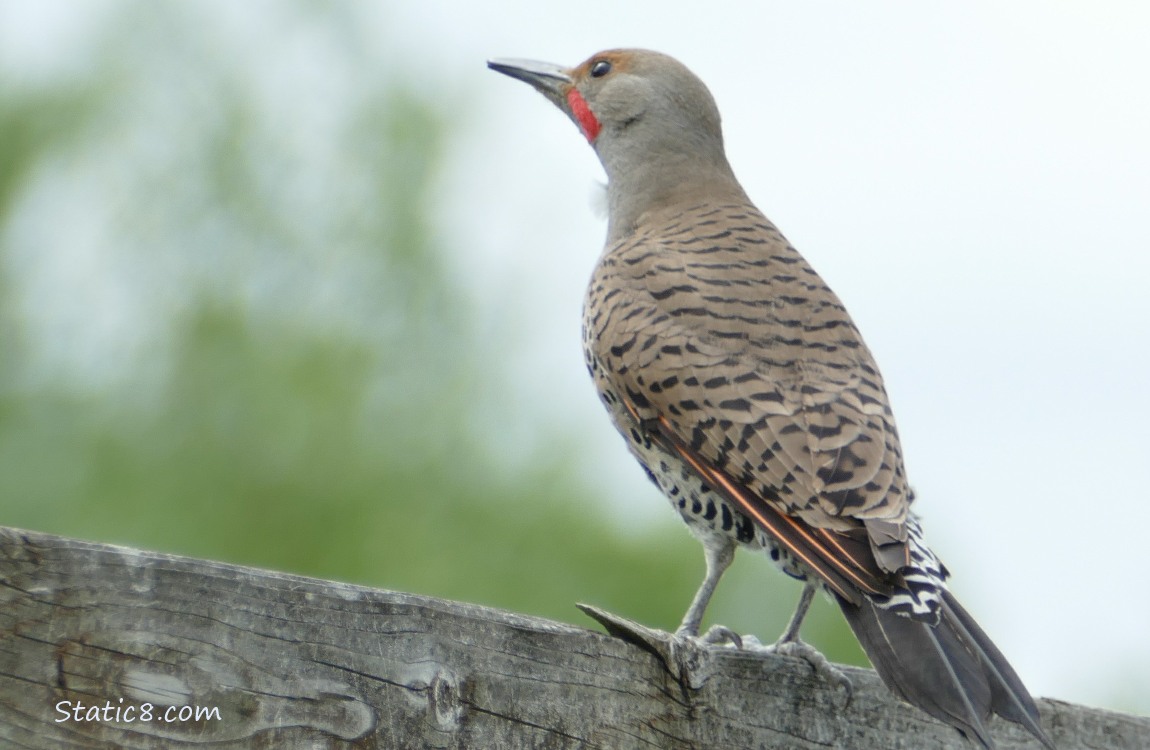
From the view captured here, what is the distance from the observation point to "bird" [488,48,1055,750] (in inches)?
104

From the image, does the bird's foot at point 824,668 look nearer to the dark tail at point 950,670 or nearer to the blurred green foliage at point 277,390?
the dark tail at point 950,670

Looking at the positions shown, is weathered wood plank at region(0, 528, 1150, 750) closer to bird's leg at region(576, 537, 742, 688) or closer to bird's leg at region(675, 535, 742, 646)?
bird's leg at region(576, 537, 742, 688)

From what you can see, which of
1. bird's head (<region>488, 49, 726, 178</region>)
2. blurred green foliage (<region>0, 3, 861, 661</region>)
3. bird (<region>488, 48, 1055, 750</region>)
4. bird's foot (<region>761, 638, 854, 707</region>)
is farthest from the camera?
blurred green foliage (<region>0, 3, 861, 661</region>)

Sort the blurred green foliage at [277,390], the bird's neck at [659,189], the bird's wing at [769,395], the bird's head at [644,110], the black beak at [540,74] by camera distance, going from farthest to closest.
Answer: the blurred green foliage at [277,390]
the black beak at [540,74]
the bird's head at [644,110]
the bird's neck at [659,189]
the bird's wing at [769,395]

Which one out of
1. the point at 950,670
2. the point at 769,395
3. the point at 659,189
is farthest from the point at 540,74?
the point at 950,670

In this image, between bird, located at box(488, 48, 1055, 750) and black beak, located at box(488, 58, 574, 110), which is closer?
bird, located at box(488, 48, 1055, 750)

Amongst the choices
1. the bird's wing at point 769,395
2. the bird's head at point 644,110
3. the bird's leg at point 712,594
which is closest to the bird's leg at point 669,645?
the bird's wing at point 769,395

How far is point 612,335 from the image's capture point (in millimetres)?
3785

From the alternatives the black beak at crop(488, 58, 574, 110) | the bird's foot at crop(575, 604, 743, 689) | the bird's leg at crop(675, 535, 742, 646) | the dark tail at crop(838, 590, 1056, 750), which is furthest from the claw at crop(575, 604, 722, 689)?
the black beak at crop(488, 58, 574, 110)

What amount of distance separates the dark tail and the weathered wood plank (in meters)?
0.28

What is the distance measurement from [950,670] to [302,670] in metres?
1.15

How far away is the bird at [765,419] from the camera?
2.63 m

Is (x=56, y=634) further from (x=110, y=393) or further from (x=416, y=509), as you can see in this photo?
(x=110, y=393)

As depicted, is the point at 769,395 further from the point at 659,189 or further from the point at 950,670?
the point at 659,189
